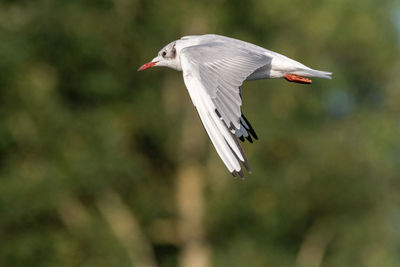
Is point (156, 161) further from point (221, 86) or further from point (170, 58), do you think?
point (221, 86)

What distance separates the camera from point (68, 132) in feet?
42.1

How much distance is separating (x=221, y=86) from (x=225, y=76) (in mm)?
105

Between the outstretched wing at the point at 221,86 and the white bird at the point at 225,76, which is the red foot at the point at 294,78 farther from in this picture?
the outstretched wing at the point at 221,86

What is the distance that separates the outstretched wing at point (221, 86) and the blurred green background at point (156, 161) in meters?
6.73

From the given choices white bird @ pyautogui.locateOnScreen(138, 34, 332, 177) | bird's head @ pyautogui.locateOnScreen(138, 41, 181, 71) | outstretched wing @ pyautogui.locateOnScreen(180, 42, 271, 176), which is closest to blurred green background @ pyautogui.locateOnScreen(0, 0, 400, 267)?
bird's head @ pyautogui.locateOnScreen(138, 41, 181, 71)

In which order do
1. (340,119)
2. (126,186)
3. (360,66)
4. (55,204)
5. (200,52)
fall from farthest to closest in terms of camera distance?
(360,66) < (340,119) < (126,186) < (55,204) < (200,52)

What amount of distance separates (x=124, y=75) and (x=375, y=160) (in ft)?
12.6

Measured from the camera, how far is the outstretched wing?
4.96 m

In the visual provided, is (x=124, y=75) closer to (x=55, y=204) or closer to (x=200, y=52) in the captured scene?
(x=55, y=204)

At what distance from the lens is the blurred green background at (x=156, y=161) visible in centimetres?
1248

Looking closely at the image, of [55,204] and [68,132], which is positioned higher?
[68,132]

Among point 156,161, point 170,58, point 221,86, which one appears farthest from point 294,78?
point 156,161

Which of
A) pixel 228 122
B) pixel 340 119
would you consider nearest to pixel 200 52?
pixel 228 122

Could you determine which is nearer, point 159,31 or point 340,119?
point 159,31
